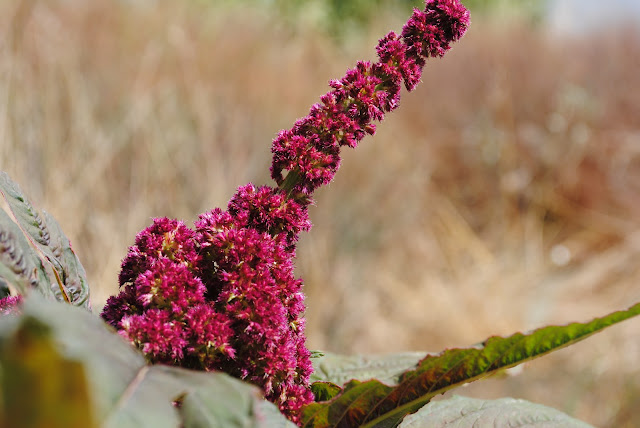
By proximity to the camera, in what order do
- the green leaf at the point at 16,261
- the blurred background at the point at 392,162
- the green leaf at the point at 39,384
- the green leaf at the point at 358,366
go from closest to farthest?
the green leaf at the point at 39,384
the green leaf at the point at 16,261
the green leaf at the point at 358,366
the blurred background at the point at 392,162

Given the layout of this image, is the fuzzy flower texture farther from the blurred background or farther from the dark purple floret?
the blurred background

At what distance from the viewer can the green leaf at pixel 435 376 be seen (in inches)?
21.0

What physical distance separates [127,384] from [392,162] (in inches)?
214

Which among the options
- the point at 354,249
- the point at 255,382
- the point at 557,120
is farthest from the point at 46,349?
the point at 557,120

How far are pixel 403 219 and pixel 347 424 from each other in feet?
16.9

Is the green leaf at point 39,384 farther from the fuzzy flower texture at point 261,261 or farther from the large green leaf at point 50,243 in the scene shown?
the large green leaf at point 50,243

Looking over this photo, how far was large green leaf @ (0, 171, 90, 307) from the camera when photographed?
588mm

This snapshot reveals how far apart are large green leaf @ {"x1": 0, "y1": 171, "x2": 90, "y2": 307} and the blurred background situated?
1760mm

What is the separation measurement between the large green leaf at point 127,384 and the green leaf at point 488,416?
0.95ft

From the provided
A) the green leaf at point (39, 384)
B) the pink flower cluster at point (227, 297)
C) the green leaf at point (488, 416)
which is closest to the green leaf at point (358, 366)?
the green leaf at point (488, 416)

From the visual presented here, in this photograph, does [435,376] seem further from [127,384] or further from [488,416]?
[127,384]

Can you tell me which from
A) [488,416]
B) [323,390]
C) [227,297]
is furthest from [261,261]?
[488,416]

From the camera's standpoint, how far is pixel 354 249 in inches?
199

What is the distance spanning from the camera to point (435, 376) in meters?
0.56
